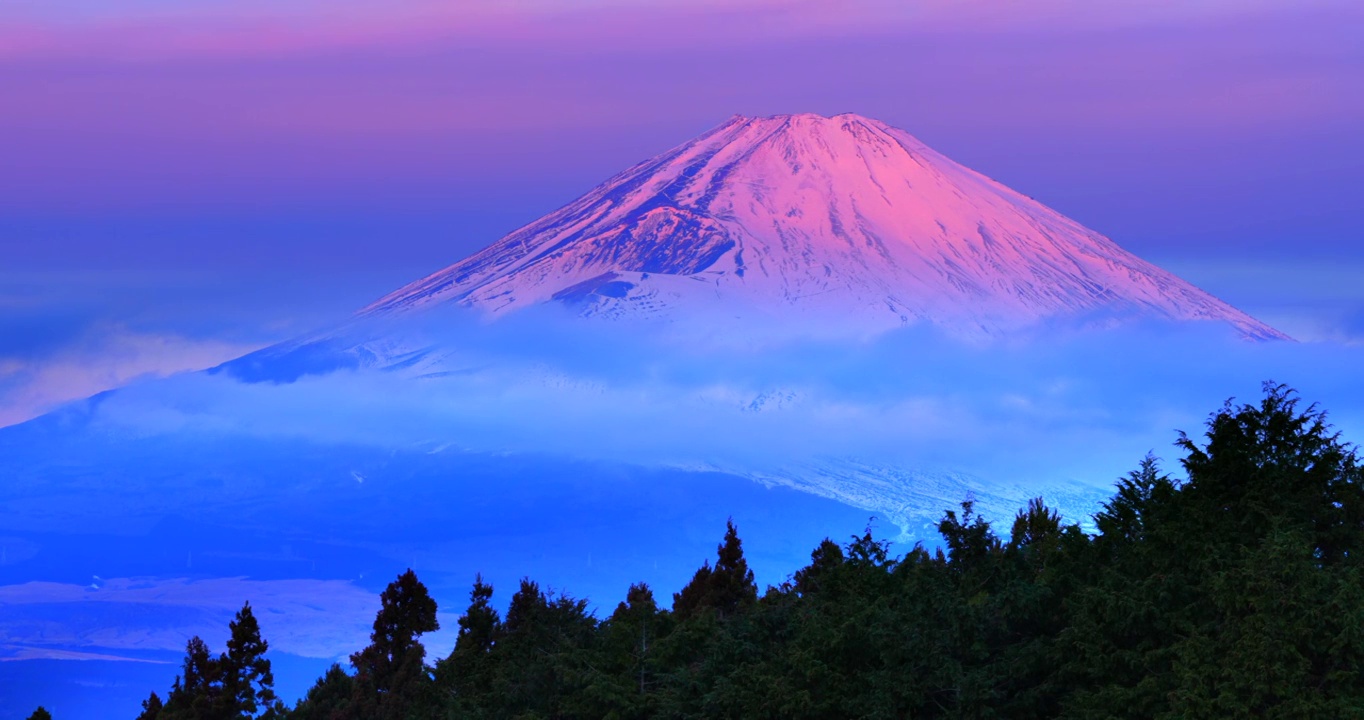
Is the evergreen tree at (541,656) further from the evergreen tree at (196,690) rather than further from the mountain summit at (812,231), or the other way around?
the mountain summit at (812,231)

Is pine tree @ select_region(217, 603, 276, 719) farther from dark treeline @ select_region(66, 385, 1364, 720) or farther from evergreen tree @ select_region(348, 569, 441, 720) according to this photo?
dark treeline @ select_region(66, 385, 1364, 720)

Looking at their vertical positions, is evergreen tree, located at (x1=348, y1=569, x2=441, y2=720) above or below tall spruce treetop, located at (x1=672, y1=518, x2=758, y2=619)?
below

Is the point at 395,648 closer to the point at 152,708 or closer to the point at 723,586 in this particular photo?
the point at 723,586

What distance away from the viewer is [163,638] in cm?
15625

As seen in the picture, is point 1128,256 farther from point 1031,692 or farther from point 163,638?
point 1031,692

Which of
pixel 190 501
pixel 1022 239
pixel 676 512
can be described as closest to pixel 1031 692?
pixel 1022 239

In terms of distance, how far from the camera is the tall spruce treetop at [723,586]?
113 ft

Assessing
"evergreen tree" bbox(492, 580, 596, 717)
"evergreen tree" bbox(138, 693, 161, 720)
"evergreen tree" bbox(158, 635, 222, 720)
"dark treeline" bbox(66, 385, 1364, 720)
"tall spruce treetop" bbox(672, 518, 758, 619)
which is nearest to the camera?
"dark treeline" bbox(66, 385, 1364, 720)

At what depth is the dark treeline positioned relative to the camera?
1738 centimetres

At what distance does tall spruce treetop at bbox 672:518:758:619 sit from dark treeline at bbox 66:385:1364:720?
232 inches

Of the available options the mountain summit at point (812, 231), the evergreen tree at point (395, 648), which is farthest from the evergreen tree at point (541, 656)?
the mountain summit at point (812, 231)

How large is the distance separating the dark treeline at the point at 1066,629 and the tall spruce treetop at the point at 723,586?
19.3ft

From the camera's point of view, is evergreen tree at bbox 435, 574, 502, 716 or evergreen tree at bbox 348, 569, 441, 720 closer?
evergreen tree at bbox 435, 574, 502, 716

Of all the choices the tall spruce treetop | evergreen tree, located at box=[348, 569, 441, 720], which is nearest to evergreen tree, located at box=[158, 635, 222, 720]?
evergreen tree, located at box=[348, 569, 441, 720]
